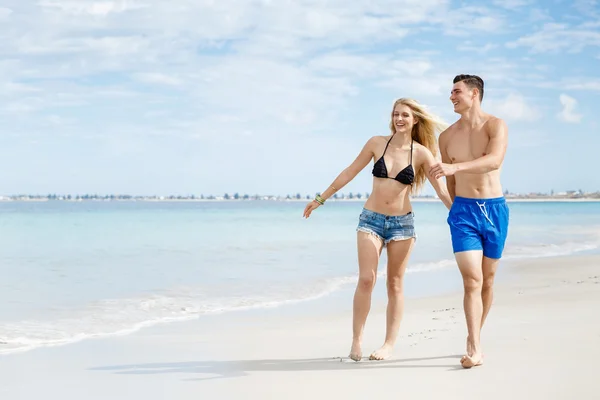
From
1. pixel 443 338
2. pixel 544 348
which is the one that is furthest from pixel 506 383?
pixel 443 338

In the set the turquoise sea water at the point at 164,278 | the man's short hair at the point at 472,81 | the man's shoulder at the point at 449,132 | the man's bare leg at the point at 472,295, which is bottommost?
the turquoise sea water at the point at 164,278

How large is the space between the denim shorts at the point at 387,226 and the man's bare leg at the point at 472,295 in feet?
1.45

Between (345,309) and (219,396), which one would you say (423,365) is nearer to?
(219,396)

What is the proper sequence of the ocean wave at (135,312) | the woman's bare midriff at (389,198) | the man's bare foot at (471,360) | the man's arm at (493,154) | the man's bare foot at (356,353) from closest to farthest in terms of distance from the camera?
the man's arm at (493,154) → the man's bare foot at (471,360) → the woman's bare midriff at (389,198) → the man's bare foot at (356,353) → the ocean wave at (135,312)

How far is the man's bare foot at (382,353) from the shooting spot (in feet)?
Result: 18.3

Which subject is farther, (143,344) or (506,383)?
(143,344)

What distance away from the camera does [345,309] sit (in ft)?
Answer: 29.9

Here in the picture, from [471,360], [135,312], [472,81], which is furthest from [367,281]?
[135,312]

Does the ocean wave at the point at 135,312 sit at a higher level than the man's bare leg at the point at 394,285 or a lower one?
lower

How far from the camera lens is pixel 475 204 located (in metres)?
5.27

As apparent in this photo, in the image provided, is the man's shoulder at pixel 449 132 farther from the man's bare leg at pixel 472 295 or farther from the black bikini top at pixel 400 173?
the man's bare leg at pixel 472 295

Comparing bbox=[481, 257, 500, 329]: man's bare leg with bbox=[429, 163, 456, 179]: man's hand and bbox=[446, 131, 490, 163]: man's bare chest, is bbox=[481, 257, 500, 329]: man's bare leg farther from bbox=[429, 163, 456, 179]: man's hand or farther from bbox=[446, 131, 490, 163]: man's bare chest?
bbox=[429, 163, 456, 179]: man's hand

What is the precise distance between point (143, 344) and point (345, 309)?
9.91ft

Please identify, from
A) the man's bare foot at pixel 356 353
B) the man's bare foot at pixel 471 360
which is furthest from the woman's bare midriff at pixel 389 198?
the man's bare foot at pixel 471 360
